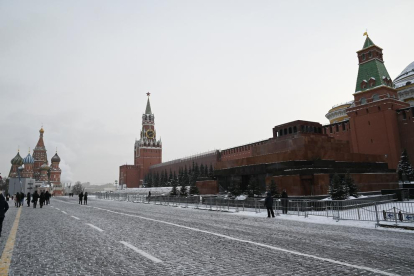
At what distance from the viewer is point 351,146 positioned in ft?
142

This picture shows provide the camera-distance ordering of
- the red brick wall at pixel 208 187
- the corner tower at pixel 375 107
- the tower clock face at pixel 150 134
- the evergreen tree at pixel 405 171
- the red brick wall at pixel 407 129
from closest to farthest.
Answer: the evergreen tree at pixel 405 171
the red brick wall at pixel 208 187
the red brick wall at pixel 407 129
the corner tower at pixel 375 107
the tower clock face at pixel 150 134

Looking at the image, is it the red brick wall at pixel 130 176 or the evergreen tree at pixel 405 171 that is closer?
the evergreen tree at pixel 405 171

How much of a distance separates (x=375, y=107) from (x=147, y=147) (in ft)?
286

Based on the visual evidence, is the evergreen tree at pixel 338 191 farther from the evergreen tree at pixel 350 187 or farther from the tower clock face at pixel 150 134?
the tower clock face at pixel 150 134

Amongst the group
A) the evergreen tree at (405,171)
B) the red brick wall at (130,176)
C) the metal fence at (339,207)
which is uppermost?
the red brick wall at (130,176)

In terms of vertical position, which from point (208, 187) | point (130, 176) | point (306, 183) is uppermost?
point (130, 176)

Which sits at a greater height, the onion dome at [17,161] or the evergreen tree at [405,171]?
the onion dome at [17,161]

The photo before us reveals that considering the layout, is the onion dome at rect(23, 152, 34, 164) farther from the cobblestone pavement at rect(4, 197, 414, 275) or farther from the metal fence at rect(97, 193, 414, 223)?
the cobblestone pavement at rect(4, 197, 414, 275)

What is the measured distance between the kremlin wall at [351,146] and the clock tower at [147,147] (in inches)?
2759

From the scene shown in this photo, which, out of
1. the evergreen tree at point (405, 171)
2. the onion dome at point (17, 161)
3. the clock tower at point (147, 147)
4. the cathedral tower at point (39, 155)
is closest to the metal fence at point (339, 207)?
the evergreen tree at point (405, 171)

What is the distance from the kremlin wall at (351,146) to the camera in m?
24.5

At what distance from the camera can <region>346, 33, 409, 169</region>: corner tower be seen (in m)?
37.9

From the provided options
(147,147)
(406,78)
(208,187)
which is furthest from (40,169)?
(406,78)

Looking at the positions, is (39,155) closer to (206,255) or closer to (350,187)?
(350,187)
